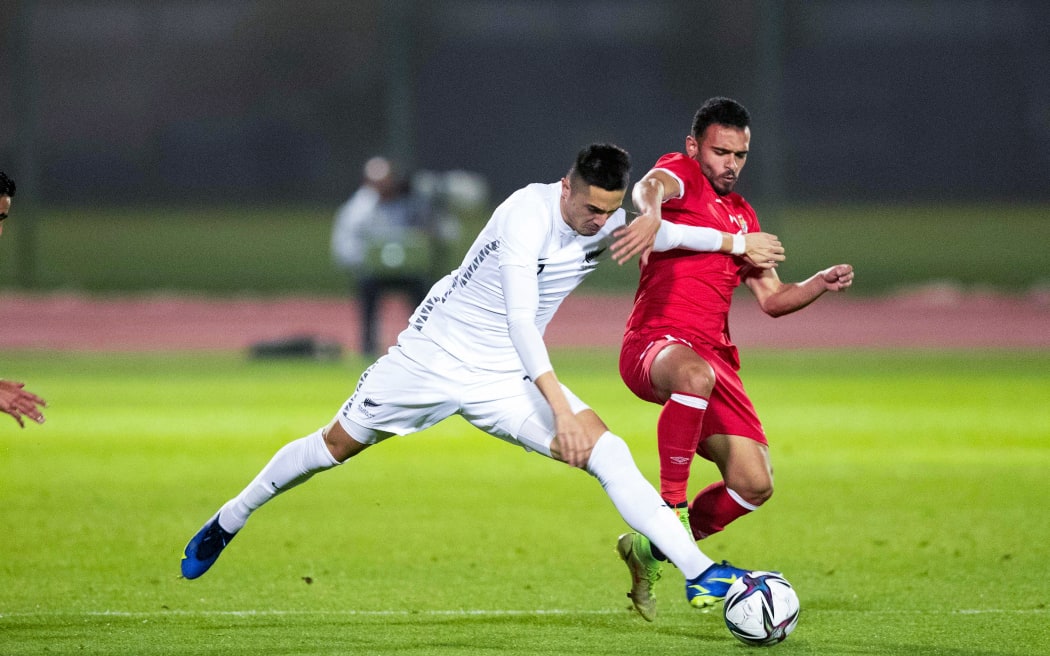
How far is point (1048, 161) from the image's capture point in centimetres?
4128

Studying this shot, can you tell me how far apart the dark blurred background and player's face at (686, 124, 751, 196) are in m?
33.6

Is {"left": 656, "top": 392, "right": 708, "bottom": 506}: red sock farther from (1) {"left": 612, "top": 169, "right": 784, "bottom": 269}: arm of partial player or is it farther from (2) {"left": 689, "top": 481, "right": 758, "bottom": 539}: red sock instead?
(1) {"left": 612, "top": 169, "right": 784, "bottom": 269}: arm of partial player

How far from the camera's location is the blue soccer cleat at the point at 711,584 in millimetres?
5285

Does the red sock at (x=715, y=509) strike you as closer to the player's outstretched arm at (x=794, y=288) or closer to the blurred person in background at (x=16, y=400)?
the player's outstretched arm at (x=794, y=288)

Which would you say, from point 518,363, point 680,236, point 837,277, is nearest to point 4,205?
point 518,363

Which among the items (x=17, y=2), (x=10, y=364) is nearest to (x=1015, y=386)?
(x=10, y=364)

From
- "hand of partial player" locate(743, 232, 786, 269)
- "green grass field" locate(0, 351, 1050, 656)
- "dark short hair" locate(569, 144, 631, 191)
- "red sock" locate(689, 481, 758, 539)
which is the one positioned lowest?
"green grass field" locate(0, 351, 1050, 656)

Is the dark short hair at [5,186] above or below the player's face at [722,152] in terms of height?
below

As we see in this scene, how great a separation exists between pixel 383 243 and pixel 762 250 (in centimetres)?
A: 1034

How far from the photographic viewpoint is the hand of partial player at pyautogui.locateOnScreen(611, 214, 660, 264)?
560cm

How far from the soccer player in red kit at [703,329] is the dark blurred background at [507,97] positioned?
110 feet

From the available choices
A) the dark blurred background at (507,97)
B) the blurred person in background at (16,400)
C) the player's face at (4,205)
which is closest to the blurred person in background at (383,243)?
the player's face at (4,205)

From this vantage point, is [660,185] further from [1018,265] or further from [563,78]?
[563,78]

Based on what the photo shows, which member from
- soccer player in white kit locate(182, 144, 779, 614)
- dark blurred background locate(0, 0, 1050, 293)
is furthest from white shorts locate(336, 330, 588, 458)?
dark blurred background locate(0, 0, 1050, 293)
